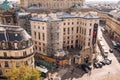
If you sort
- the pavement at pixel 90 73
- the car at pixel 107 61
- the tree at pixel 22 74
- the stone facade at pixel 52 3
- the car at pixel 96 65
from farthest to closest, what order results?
1. the stone facade at pixel 52 3
2. the car at pixel 107 61
3. the car at pixel 96 65
4. the pavement at pixel 90 73
5. the tree at pixel 22 74

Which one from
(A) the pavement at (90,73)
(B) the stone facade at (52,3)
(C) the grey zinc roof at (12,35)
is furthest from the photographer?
(B) the stone facade at (52,3)

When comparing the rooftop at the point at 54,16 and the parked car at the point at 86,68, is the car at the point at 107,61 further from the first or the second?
the rooftop at the point at 54,16

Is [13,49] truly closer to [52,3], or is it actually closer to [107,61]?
[107,61]

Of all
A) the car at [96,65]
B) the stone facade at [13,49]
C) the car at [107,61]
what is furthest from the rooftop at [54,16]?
the car at [96,65]

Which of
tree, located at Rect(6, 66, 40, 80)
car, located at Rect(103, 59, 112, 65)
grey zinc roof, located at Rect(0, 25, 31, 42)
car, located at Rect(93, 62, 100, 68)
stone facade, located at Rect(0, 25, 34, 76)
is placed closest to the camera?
tree, located at Rect(6, 66, 40, 80)

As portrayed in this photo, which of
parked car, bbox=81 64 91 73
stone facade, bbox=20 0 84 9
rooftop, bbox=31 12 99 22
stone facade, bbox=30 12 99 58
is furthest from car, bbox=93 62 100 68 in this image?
stone facade, bbox=20 0 84 9

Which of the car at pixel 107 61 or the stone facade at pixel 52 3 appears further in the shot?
the stone facade at pixel 52 3

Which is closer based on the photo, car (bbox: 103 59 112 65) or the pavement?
the pavement

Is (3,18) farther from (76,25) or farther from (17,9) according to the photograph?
(76,25)

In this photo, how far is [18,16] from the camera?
350ft

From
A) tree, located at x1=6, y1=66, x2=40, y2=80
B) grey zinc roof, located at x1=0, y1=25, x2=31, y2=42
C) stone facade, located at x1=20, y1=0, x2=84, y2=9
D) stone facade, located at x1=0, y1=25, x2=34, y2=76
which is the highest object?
stone facade, located at x1=20, y1=0, x2=84, y2=9

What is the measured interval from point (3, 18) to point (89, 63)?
194 feet

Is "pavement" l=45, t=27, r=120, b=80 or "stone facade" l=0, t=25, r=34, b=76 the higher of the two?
"stone facade" l=0, t=25, r=34, b=76

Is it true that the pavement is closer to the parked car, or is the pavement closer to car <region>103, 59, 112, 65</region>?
the parked car
